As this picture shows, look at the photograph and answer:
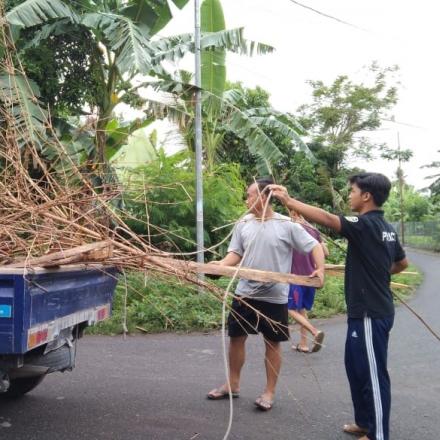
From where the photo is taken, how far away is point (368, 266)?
347 cm

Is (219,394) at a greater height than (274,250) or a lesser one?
lesser

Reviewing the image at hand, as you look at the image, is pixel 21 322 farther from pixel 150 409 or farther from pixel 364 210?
pixel 364 210

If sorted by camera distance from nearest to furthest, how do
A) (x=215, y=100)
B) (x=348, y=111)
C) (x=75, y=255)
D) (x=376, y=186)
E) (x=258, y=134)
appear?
(x=75, y=255) < (x=376, y=186) < (x=215, y=100) < (x=258, y=134) < (x=348, y=111)

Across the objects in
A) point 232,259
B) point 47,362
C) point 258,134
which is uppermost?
point 258,134

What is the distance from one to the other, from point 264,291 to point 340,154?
1664 centimetres

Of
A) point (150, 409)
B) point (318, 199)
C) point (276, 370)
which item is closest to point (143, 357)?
point (150, 409)

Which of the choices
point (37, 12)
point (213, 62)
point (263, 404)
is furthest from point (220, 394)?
point (213, 62)

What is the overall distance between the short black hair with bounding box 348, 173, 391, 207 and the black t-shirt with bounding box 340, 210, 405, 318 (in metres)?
0.12

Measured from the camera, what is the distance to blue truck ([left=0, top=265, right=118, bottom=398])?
2.88m

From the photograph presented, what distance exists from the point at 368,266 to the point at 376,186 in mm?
528

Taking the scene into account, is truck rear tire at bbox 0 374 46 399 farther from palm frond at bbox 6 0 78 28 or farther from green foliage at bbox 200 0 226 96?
green foliage at bbox 200 0 226 96

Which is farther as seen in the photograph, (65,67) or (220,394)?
(65,67)

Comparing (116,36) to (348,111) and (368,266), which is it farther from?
(348,111)

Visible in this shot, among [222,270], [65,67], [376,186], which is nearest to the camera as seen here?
[222,270]
